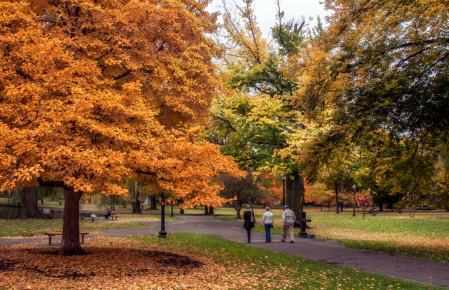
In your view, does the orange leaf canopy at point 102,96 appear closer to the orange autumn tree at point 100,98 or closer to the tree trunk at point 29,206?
the orange autumn tree at point 100,98

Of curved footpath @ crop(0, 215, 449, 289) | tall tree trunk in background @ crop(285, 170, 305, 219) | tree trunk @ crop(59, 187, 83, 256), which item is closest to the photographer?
curved footpath @ crop(0, 215, 449, 289)

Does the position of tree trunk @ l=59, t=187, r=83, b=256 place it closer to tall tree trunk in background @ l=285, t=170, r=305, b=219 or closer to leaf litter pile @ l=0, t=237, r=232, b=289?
leaf litter pile @ l=0, t=237, r=232, b=289

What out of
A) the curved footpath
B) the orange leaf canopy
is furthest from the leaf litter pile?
the curved footpath

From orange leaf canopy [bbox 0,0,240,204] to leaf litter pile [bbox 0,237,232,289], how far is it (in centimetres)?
197

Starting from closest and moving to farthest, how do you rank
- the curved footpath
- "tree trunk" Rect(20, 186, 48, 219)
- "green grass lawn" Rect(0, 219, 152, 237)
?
the curved footpath → "green grass lawn" Rect(0, 219, 152, 237) → "tree trunk" Rect(20, 186, 48, 219)

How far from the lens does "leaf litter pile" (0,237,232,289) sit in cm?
710

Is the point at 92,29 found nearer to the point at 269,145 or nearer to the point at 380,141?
the point at 380,141

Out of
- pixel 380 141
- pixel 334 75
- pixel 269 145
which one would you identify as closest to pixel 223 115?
pixel 269 145

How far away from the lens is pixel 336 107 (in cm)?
1187

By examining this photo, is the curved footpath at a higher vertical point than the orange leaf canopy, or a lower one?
lower

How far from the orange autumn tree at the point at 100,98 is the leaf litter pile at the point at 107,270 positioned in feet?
4.02

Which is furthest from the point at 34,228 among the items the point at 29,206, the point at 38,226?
the point at 29,206

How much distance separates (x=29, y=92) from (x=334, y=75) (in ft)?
31.1

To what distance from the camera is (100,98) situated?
766cm
